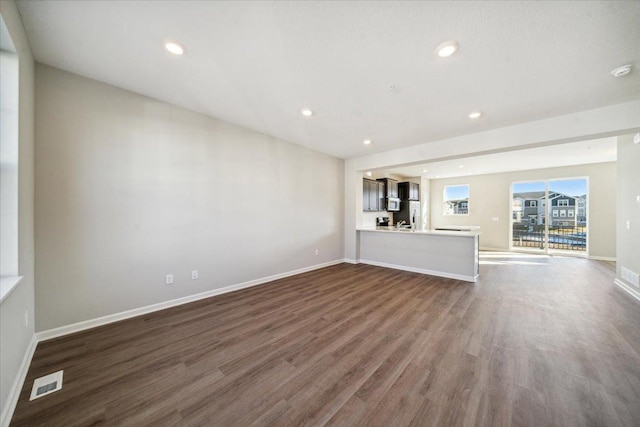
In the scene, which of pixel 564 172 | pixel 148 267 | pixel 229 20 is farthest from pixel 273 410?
pixel 564 172

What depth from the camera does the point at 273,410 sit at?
4.84 feet

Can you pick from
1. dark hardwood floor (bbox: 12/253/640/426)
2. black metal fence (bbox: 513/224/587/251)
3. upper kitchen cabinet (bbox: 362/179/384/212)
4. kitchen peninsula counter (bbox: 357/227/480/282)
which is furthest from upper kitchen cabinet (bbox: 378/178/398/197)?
dark hardwood floor (bbox: 12/253/640/426)

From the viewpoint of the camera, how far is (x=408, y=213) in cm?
813

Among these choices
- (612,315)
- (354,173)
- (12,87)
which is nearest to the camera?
(12,87)

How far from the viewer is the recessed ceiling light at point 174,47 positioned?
1981 mm

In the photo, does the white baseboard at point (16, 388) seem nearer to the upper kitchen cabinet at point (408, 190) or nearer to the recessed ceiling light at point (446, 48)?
Answer: the recessed ceiling light at point (446, 48)

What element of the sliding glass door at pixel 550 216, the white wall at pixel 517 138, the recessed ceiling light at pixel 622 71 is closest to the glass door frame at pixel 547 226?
the sliding glass door at pixel 550 216

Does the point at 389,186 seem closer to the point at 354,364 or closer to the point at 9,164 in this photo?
the point at 354,364

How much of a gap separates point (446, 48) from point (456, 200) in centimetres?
827

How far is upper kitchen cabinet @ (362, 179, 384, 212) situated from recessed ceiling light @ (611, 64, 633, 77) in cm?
454

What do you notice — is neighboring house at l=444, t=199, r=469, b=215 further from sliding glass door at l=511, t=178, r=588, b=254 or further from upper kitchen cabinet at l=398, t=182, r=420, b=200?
upper kitchen cabinet at l=398, t=182, r=420, b=200

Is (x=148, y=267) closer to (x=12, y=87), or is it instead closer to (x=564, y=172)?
(x=12, y=87)

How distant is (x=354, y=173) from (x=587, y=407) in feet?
16.3

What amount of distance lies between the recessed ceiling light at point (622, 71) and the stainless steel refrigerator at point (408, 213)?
19.4 feet
